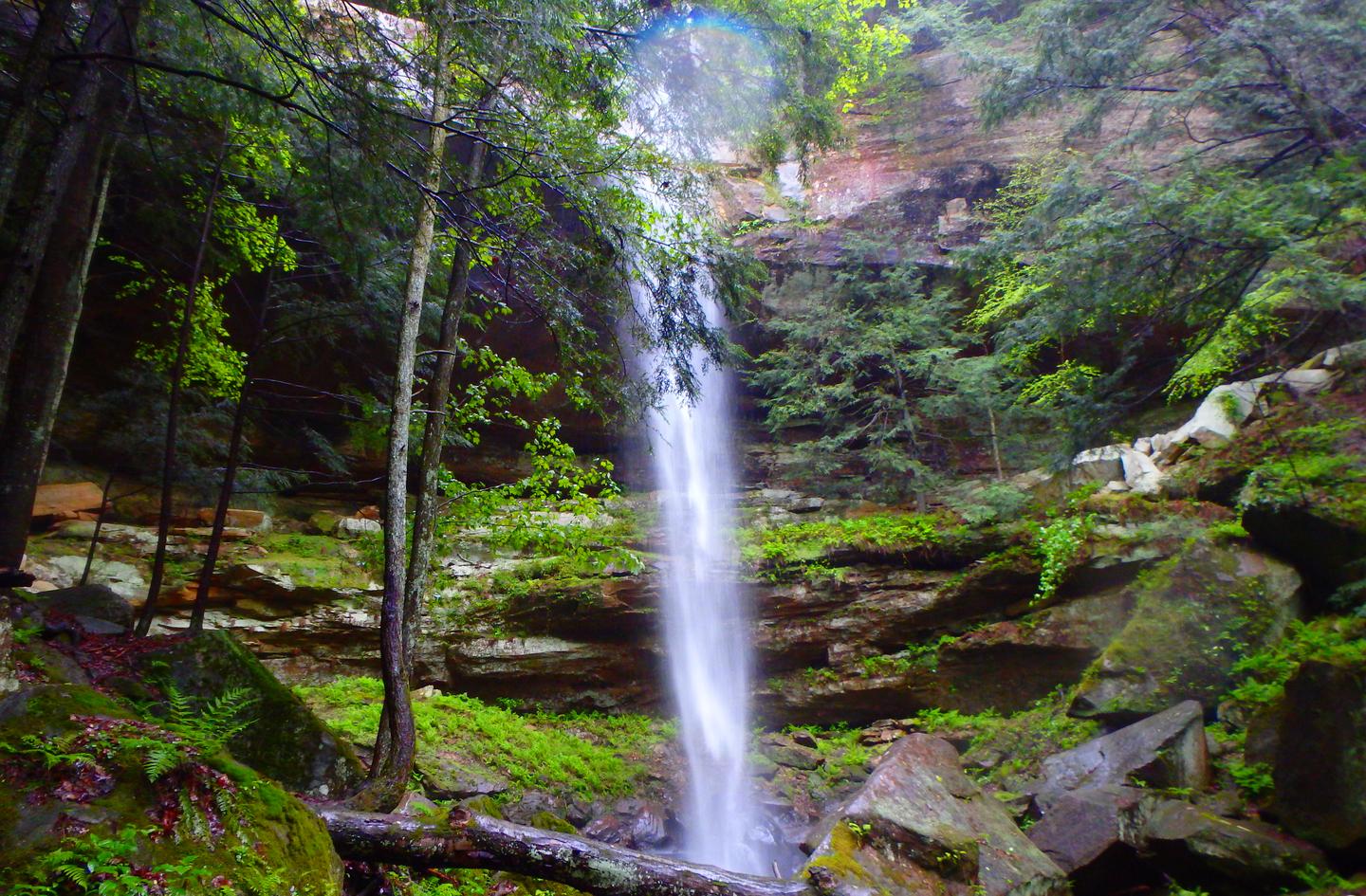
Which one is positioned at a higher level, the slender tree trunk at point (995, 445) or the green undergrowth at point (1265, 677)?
the slender tree trunk at point (995, 445)

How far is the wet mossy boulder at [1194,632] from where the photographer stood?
7.00 metres

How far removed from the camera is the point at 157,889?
1.91 metres

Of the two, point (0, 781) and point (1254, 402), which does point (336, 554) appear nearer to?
point (0, 781)

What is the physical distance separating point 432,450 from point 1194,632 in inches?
329

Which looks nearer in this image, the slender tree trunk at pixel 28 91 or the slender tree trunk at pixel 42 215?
the slender tree trunk at pixel 28 91

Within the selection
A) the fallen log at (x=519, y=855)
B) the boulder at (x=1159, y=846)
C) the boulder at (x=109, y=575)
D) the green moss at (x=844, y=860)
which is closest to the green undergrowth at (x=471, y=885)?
the fallen log at (x=519, y=855)

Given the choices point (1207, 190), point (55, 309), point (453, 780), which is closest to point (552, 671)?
point (453, 780)

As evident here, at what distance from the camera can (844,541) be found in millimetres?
11602

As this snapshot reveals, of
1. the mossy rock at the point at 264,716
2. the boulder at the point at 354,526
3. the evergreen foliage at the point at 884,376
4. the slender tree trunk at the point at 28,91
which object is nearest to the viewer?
the slender tree trunk at the point at 28,91

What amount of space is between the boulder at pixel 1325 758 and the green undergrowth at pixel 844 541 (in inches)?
239

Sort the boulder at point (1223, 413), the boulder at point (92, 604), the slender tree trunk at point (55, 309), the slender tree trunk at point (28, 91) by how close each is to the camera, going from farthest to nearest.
A: the boulder at point (1223, 413), the boulder at point (92, 604), the slender tree trunk at point (55, 309), the slender tree trunk at point (28, 91)

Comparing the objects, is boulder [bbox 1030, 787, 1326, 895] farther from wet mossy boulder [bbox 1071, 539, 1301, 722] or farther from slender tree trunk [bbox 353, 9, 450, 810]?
slender tree trunk [bbox 353, 9, 450, 810]

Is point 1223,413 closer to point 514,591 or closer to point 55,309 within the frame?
point 514,591

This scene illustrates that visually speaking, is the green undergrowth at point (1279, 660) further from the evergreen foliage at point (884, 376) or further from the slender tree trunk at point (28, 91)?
the slender tree trunk at point (28, 91)
